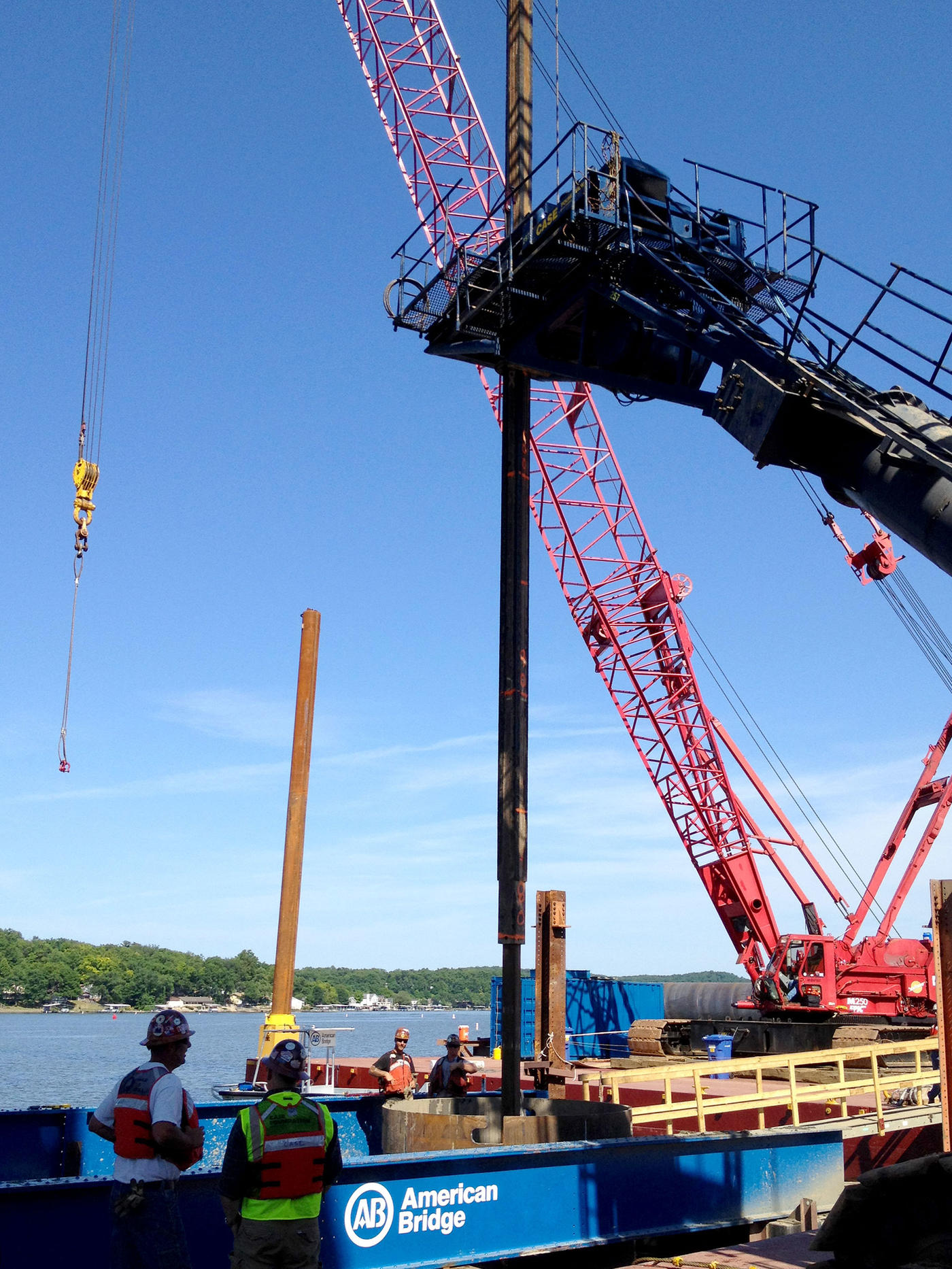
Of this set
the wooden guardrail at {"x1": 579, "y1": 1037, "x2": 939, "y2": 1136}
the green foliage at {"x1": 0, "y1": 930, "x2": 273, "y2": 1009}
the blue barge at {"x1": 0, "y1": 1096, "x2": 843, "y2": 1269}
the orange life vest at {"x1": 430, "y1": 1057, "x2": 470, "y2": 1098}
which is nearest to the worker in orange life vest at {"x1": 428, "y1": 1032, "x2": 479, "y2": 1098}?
the orange life vest at {"x1": 430, "y1": 1057, "x2": 470, "y2": 1098}

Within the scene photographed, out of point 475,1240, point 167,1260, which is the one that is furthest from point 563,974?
point 167,1260

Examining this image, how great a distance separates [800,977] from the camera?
104 ft

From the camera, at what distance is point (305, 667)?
1819cm

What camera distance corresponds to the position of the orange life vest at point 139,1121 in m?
6.04

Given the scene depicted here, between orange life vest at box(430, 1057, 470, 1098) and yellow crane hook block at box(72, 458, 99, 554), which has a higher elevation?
yellow crane hook block at box(72, 458, 99, 554)

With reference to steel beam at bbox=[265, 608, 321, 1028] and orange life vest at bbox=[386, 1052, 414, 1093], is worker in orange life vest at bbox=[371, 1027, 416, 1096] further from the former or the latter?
steel beam at bbox=[265, 608, 321, 1028]

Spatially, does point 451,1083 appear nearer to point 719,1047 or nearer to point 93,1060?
point 719,1047

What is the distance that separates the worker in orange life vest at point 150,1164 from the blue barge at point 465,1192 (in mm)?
1987

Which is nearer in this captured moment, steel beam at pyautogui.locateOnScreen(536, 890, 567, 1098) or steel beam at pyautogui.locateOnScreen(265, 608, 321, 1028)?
steel beam at pyautogui.locateOnScreen(265, 608, 321, 1028)

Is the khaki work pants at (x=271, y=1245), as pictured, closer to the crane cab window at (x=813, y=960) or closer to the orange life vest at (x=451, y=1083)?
the orange life vest at (x=451, y=1083)

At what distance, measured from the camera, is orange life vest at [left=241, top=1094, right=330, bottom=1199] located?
5.88 meters

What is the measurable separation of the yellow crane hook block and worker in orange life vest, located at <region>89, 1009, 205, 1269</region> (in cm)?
1099

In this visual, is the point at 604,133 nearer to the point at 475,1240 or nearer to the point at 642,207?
the point at 642,207

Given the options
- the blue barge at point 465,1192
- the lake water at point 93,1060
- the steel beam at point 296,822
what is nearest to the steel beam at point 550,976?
the lake water at point 93,1060
